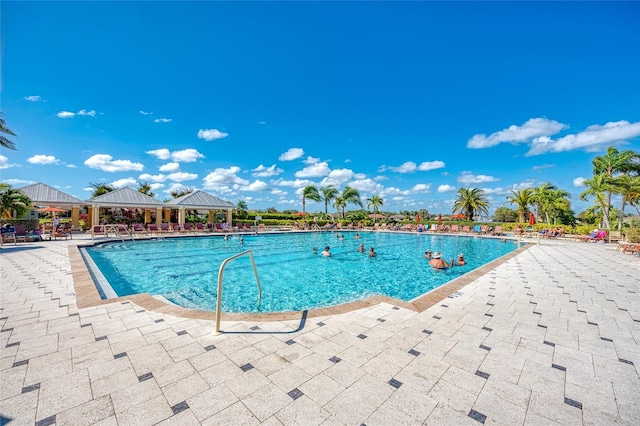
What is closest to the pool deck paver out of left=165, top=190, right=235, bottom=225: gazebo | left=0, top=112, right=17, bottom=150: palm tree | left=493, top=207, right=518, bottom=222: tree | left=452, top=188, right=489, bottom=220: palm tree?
left=0, top=112, right=17, bottom=150: palm tree

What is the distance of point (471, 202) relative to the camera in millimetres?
33844

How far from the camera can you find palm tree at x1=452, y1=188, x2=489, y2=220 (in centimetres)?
3356

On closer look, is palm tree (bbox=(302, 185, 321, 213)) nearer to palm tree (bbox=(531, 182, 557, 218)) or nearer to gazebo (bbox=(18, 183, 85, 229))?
gazebo (bbox=(18, 183, 85, 229))

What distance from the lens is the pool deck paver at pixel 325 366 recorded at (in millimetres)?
2139

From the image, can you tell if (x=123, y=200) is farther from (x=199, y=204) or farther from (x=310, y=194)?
(x=310, y=194)

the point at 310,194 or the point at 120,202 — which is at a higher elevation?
the point at 310,194

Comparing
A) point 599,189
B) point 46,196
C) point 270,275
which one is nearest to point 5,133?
point 46,196

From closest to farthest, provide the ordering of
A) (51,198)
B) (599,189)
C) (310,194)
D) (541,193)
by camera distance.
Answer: (51,198) → (599,189) → (541,193) → (310,194)

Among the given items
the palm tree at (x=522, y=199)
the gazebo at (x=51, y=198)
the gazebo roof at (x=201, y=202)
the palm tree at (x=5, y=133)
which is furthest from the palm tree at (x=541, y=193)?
the gazebo at (x=51, y=198)

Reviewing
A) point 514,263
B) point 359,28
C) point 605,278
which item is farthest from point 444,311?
point 359,28

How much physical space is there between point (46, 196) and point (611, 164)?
1869 inches

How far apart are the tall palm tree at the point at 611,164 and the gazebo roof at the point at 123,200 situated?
3767 cm

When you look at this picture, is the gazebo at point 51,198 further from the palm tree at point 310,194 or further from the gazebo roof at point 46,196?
the palm tree at point 310,194

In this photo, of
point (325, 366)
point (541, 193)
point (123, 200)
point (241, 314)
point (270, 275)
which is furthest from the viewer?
point (541, 193)
